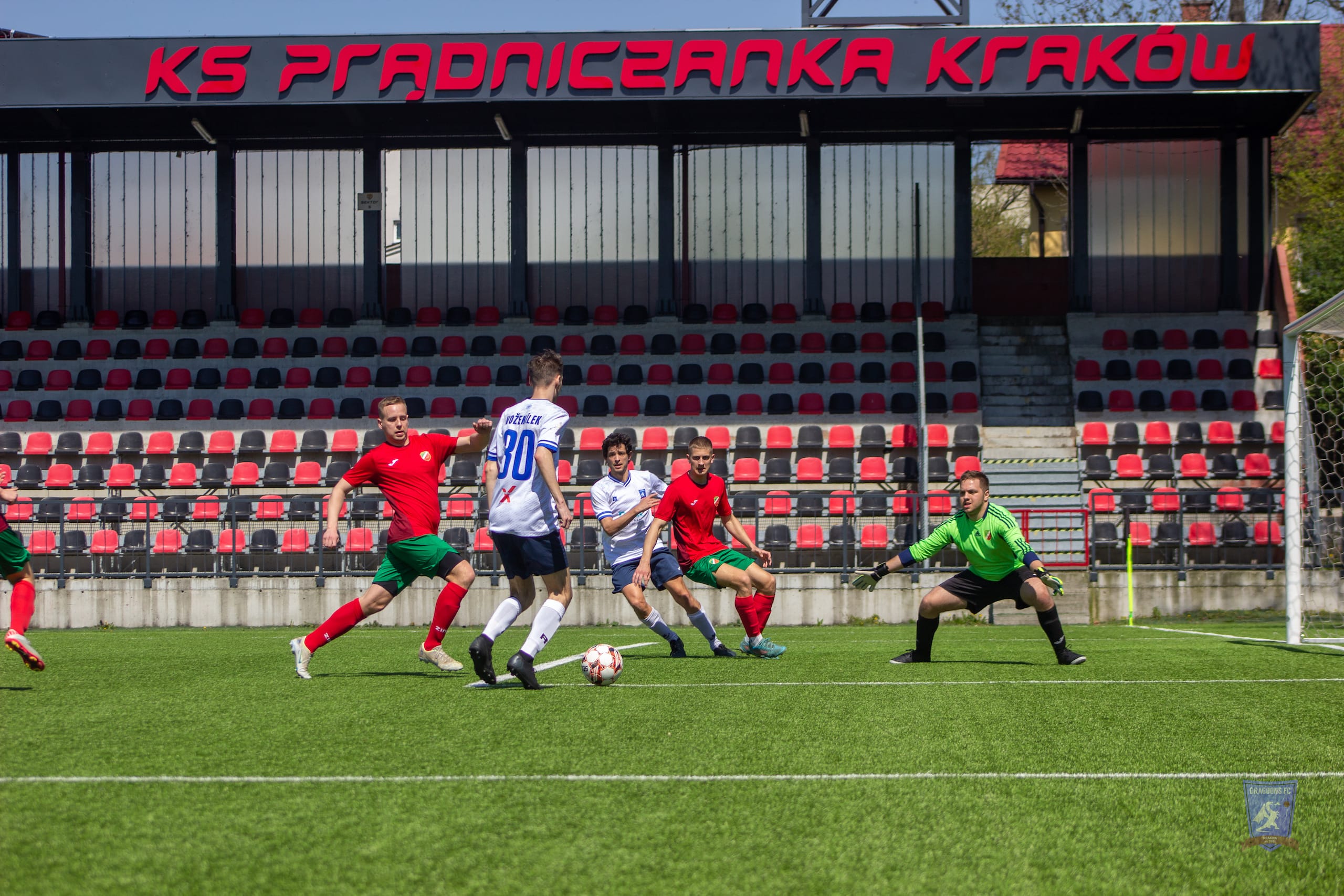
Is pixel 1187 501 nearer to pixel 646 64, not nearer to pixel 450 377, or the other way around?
pixel 646 64

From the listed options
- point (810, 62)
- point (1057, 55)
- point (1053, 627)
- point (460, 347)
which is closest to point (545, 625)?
point (1053, 627)

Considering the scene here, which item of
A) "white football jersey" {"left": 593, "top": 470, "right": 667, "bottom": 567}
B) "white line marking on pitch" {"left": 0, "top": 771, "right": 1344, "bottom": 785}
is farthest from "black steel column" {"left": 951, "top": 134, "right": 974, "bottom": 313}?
"white line marking on pitch" {"left": 0, "top": 771, "right": 1344, "bottom": 785}

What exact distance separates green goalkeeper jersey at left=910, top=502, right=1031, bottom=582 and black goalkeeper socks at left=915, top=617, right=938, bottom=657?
529 millimetres

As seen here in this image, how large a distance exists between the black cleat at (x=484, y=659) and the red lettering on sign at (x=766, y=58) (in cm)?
1824

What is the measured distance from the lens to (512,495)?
308 inches

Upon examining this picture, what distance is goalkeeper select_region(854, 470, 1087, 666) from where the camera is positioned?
9391 mm

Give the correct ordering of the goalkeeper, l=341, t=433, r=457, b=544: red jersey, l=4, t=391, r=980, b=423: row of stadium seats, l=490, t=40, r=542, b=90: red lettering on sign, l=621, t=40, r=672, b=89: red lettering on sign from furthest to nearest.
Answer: l=490, t=40, r=542, b=90: red lettering on sign → l=621, t=40, r=672, b=89: red lettering on sign → l=4, t=391, r=980, b=423: row of stadium seats → the goalkeeper → l=341, t=433, r=457, b=544: red jersey

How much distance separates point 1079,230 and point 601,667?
22211 millimetres

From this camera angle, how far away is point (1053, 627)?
31.6 feet

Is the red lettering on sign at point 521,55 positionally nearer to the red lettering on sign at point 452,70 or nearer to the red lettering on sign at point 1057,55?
the red lettering on sign at point 452,70

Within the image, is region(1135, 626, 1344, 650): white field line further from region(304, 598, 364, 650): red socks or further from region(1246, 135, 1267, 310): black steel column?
region(1246, 135, 1267, 310): black steel column

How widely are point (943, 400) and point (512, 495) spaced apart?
17228 millimetres

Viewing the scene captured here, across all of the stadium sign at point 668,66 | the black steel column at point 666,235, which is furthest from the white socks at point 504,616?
the black steel column at point 666,235

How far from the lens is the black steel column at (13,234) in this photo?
28750mm
